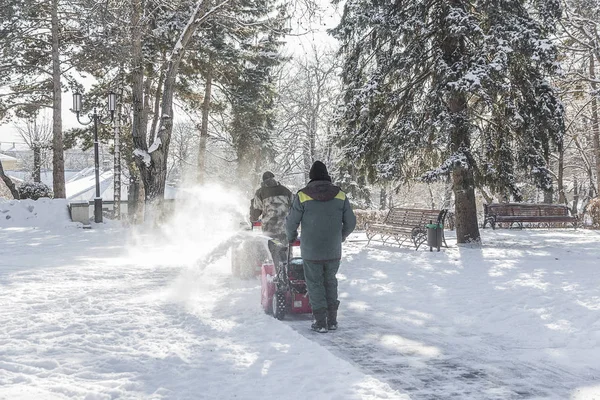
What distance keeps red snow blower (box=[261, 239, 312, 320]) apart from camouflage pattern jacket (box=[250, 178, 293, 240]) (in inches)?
81.3

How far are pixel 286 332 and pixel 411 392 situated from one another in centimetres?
208

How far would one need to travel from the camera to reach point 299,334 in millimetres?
6109

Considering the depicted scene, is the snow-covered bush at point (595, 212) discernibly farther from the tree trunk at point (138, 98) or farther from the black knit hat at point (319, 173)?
the black knit hat at point (319, 173)

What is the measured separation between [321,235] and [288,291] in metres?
1.02

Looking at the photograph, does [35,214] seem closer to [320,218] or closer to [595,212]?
[320,218]

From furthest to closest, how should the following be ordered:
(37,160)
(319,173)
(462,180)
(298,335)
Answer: (37,160) → (462,180) → (319,173) → (298,335)

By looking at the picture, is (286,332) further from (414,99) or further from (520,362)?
(414,99)

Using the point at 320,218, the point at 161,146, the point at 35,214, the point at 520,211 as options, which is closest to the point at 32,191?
the point at 35,214

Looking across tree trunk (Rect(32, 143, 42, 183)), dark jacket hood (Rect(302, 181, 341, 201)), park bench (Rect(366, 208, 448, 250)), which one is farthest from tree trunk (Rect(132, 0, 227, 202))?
tree trunk (Rect(32, 143, 42, 183))

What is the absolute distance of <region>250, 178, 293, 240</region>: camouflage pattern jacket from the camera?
9.05 meters

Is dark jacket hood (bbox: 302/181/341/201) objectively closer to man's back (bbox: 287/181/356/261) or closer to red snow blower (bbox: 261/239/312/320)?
man's back (bbox: 287/181/356/261)

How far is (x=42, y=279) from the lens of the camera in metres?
9.27

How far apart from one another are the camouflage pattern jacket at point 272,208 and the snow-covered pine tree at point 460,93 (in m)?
6.52

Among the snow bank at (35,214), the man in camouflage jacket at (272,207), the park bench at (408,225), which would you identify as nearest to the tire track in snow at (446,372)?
the man in camouflage jacket at (272,207)
